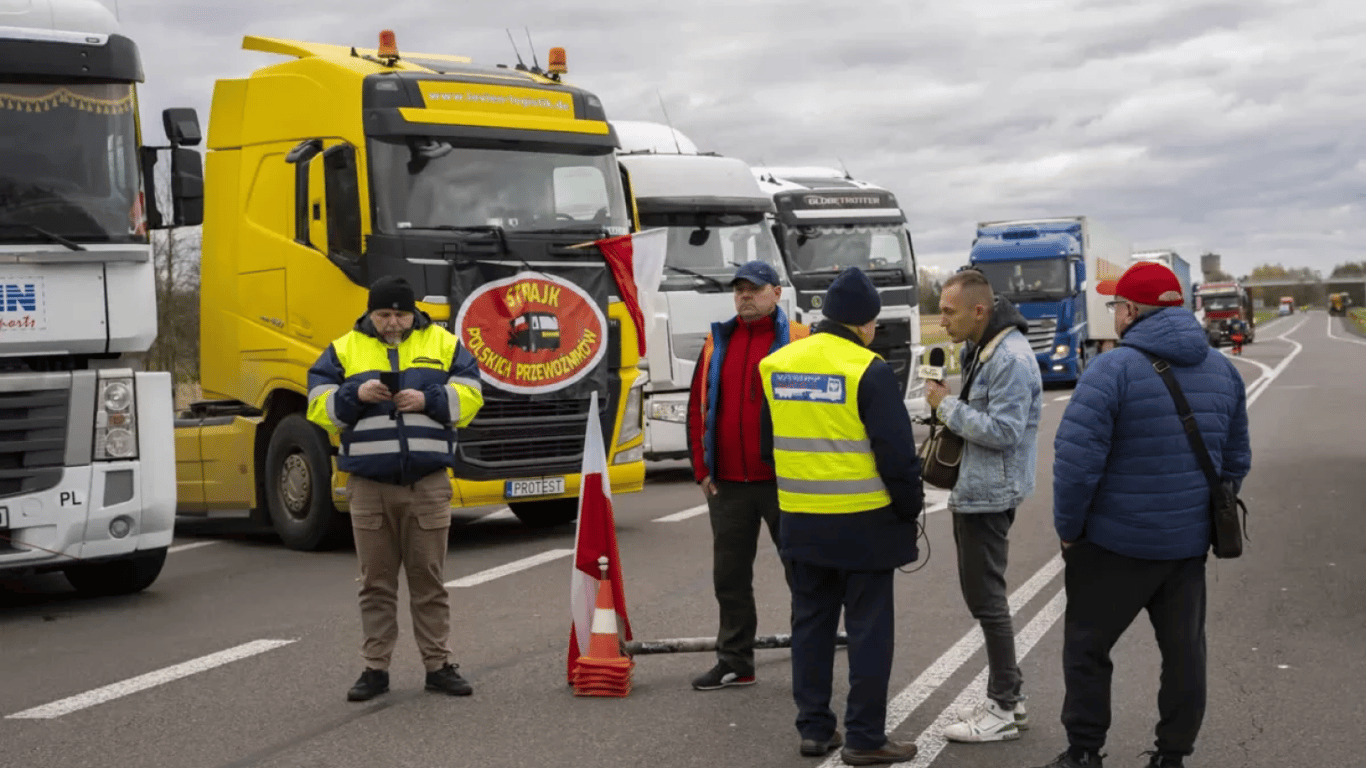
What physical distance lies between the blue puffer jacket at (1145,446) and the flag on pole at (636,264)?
7.00 meters

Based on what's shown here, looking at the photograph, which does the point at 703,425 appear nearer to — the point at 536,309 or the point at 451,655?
the point at 451,655

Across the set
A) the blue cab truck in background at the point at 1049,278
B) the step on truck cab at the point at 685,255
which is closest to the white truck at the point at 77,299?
the step on truck cab at the point at 685,255

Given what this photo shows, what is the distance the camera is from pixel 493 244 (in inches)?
449

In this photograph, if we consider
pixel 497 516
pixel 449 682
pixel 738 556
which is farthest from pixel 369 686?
pixel 497 516

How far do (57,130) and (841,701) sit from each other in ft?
18.8

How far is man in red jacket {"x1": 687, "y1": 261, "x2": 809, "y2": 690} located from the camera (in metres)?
6.93

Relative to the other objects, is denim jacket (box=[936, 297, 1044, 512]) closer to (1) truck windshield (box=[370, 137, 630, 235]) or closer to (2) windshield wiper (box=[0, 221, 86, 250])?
(2) windshield wiper (box=[0, 221, 86, 250])

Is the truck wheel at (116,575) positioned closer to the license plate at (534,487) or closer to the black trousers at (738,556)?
the license plate at (534,487)

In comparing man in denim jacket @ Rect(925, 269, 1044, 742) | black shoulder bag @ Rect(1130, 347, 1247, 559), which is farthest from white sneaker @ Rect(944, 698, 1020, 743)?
black shoulder bag @ Rect(1130, 347, 1247, 559)

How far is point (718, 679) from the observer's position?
7102mm

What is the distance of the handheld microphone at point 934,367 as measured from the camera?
5.65 m

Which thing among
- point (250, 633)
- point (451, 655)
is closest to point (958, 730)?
point (451, 655)

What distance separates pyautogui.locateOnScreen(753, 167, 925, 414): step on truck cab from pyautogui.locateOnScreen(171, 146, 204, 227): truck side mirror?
11453 mm

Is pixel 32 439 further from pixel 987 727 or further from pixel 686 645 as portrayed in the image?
pixel 987 727
